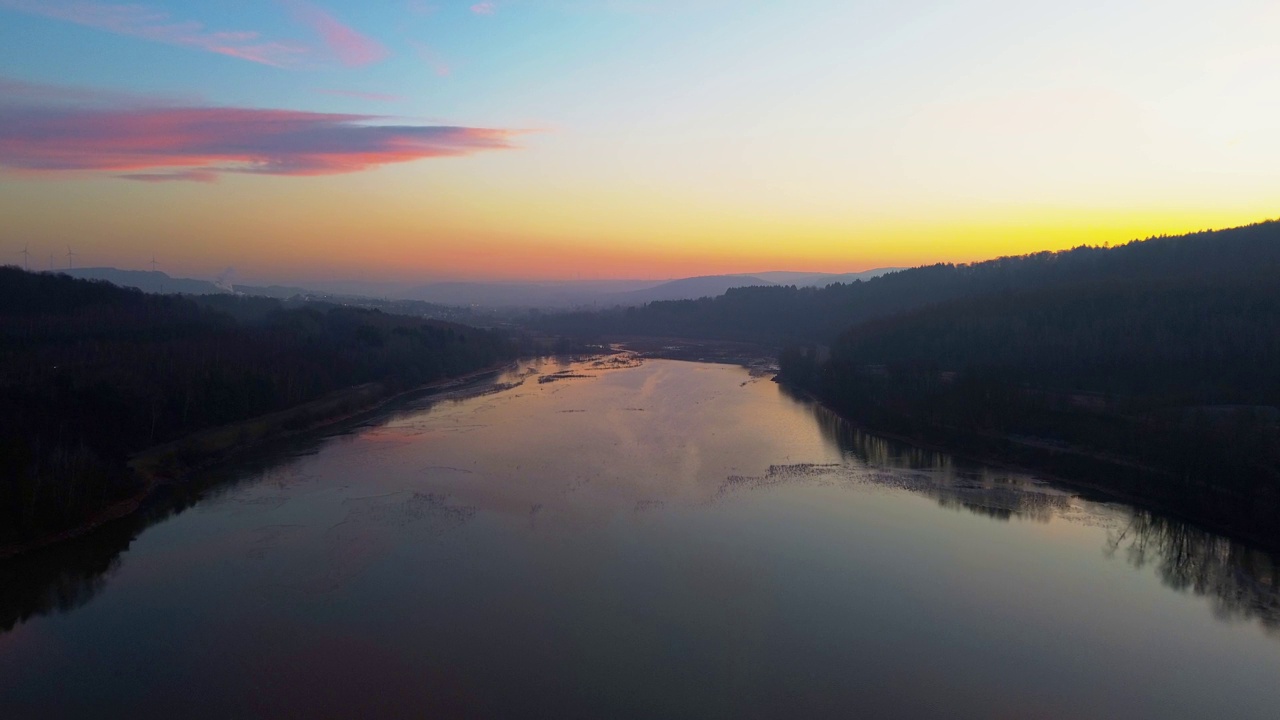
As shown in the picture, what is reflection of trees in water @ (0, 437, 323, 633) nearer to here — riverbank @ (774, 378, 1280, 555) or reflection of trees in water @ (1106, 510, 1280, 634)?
reflection of trees in water @ (1106, 510, 1280, 634)

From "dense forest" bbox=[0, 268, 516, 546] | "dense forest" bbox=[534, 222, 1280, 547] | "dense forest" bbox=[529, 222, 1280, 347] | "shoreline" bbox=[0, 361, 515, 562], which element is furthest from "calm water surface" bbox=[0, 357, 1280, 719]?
"dense forest" bbox=[529, 222, 1280, 347]

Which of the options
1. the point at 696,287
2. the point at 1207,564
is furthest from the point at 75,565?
the point at 696,287

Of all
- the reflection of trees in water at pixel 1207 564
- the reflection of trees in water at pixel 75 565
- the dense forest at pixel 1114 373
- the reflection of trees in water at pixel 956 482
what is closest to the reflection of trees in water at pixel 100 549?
the reflection of trees in water at pixel 75 565

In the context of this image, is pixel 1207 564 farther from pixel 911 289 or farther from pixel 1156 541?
pixel 911 289

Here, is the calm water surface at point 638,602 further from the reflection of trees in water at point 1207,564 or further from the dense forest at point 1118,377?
the dense forest at point 1118,377

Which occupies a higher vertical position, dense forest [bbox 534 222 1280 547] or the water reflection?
dense forest [bbox 534 222 1280 547]

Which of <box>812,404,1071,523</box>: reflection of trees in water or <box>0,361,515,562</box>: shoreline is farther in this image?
<box>812,404,1071,523</box>: reflection of trees in water

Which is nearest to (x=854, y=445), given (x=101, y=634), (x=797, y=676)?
(x=797, y=676)
